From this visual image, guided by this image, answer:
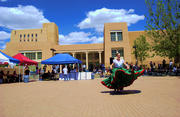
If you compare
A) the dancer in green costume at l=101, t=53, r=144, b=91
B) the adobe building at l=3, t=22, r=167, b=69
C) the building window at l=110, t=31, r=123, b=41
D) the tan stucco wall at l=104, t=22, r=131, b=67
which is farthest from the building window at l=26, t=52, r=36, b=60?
the dancer in green costume at l=101, t=53, r=144, b=91

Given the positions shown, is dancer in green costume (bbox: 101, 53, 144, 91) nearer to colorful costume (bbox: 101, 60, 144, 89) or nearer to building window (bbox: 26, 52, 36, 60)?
colorful costume (bbox: 101, 60, 144, 89)

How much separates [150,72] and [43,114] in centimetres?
1764

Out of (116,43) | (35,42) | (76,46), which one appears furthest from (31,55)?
(116,43)

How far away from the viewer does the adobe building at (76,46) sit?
1218 inches

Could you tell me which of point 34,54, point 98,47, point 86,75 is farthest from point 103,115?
point 34,54

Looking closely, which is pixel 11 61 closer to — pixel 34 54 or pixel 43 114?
pixel 43 114

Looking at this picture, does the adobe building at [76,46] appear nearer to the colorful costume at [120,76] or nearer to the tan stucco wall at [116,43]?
the tan stucco wall at [116,43]

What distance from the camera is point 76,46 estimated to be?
111 ft

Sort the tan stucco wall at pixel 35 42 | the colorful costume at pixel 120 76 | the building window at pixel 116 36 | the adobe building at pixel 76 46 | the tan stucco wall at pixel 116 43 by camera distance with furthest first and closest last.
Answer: the tan stucco wall at pixel 35 42, the building window at pixel 116 36, the adobe building at pixel 76 46, the tan stucco wall at pixel 116 43, the colorful costume at pixel 120 76

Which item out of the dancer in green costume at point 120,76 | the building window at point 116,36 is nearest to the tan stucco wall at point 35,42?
the building window at point 116,36

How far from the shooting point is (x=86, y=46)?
110 feet

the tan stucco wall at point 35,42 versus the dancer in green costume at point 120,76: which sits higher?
the tan stucco wall at point 35,42

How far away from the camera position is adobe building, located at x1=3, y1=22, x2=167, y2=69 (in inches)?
1218

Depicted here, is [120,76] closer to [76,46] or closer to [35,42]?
[76,46]
